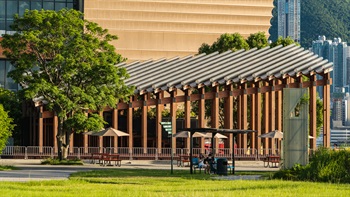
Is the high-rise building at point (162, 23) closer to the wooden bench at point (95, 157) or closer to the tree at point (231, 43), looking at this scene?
the tree at point (231, 43)

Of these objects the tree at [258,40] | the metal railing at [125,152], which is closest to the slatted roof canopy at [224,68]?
the metal railing at [125,152]

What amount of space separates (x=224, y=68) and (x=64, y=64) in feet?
63.8

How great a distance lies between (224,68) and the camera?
8088cm

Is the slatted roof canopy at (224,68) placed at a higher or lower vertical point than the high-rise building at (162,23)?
lower

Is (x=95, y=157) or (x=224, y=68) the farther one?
(x=224, y=68)

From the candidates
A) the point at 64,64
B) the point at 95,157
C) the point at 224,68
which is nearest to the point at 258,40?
the point at 224,68

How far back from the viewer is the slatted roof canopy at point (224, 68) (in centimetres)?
7744

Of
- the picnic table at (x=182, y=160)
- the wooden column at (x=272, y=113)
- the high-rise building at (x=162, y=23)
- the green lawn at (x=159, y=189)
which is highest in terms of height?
the high-rise building at (x=162, y=23)

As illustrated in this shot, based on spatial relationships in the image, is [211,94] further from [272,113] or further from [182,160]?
[182,160]

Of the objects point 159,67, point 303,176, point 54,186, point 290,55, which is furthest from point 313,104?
point 54,186

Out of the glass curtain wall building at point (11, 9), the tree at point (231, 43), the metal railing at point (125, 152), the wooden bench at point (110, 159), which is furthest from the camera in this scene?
the glass curtain wall building at point (11, 9)

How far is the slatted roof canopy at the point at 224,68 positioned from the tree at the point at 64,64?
31.3 ft

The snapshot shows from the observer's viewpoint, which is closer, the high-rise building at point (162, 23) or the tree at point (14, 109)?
the tree at point (14, 109)

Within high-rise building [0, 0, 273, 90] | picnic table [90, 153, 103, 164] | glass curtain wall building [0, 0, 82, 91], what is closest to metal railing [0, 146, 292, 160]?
picnic table [90, 153, 103, 164]
